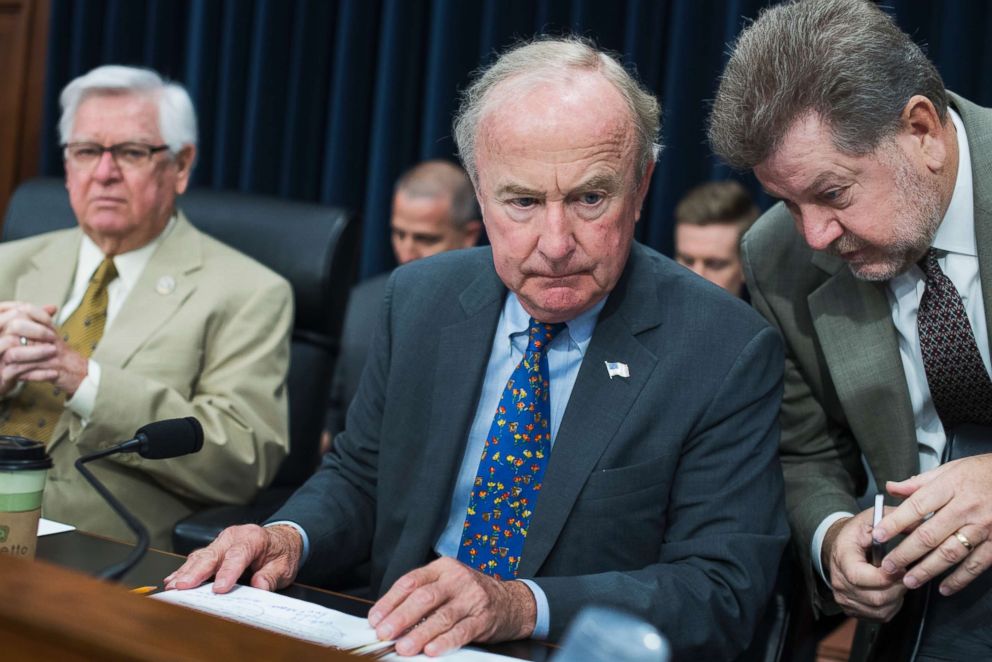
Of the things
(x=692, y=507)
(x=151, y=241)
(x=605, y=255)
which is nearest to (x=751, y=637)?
(x=692, y=507)

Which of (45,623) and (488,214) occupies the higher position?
(488,214)

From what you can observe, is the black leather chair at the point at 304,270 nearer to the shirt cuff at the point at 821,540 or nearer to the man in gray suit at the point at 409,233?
the man in gray suit at the point at 409,233

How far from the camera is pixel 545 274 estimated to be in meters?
1.60

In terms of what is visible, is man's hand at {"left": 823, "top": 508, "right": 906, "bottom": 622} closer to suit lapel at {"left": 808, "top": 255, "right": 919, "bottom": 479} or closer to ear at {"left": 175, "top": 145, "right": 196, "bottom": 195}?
suit lapel at {"left": 808, "top": 255, "right": 919, "bottom": 479}

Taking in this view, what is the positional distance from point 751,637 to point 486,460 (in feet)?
1.42

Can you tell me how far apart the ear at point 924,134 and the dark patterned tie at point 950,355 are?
0.49ft

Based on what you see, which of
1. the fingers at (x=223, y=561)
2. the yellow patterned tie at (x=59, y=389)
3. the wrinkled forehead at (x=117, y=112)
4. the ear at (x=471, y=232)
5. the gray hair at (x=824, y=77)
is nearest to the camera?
the fingers at (x=223, y=561)

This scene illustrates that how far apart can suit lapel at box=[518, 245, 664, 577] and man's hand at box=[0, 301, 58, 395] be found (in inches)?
42.3

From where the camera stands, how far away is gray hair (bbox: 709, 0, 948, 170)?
1590 mm

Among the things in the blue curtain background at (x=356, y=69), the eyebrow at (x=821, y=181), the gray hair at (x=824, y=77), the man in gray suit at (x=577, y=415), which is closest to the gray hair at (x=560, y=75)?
the man in gray suit at (x=577, y=415)

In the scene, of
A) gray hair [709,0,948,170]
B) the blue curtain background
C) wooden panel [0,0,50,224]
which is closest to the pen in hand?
gray hair [709,0,948,170]

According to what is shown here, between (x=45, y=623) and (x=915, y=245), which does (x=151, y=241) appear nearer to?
(x=915, y=245)

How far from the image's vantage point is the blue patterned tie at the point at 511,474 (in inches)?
63.3

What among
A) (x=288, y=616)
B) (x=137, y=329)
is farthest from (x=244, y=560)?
(x=137, y=329)
